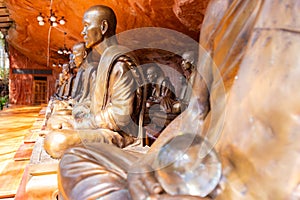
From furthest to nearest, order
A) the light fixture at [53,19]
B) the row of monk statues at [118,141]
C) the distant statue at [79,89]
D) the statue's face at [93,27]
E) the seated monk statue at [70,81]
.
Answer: the light fixture at [53,19] → the seated monk statue at [70,81] → the distant statue at [79,89] → the statue's face at [93,27] → the row of monk statues at [118,141]

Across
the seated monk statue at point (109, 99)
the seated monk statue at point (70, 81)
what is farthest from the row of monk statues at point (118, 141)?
the seated monk statue at point (70, 81)

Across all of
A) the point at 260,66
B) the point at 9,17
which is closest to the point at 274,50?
the point at 260,66

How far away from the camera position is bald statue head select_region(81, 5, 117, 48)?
6.70 ft

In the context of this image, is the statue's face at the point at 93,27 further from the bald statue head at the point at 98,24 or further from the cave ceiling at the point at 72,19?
the cave ceiling at the point at 72,19

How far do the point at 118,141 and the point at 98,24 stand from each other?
34.2 inches

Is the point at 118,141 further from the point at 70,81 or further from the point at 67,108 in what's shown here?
the point at 70,81

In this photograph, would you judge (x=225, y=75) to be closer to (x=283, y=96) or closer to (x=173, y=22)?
(x=283, y=96)

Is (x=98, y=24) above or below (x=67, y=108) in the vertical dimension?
above

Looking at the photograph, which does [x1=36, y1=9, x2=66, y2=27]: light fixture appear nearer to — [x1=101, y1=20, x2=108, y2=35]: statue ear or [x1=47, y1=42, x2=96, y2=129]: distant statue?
[x1=47, y1=42, x2=96, y2=129]: distant statue

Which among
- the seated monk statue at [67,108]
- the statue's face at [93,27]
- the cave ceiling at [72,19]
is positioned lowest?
the seated monk statue at [67,108]

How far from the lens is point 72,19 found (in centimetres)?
791

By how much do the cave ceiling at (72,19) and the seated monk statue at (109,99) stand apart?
282cm

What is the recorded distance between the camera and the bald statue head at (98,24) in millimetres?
2043

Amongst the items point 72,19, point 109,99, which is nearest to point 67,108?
point 109,99
